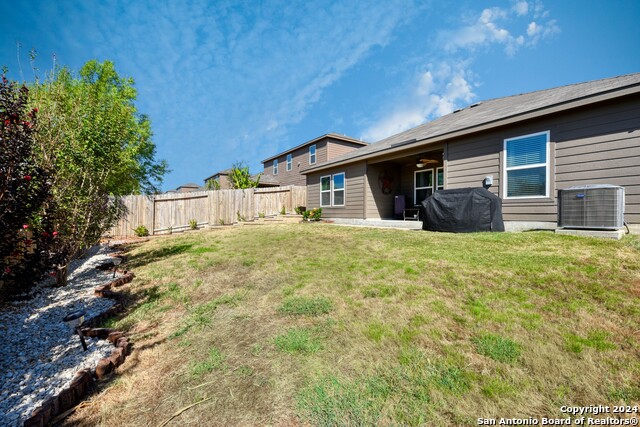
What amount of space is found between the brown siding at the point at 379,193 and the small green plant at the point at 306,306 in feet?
27.1

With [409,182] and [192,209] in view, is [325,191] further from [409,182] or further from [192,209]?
[192,209]

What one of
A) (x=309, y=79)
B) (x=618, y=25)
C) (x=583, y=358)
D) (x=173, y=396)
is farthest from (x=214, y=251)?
(x=309, y=79)

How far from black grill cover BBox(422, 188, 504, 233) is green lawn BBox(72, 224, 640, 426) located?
194 centimetres

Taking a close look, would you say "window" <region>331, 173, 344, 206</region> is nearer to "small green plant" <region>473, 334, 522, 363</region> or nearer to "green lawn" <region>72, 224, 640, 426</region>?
"green lawn" <region>72, 224, 640, 426</region>

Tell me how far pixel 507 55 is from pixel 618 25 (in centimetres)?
369

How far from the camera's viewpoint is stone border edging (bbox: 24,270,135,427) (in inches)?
69.2

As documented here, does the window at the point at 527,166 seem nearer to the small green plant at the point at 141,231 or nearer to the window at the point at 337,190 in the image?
the window at the point at 337,190

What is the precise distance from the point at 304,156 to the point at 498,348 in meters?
21.3

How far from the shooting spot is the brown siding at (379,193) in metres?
11.4

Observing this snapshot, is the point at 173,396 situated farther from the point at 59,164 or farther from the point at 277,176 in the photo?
the point at 277,176

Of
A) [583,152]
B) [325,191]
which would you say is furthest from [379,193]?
[583,152]

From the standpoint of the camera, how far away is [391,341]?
2375 mm

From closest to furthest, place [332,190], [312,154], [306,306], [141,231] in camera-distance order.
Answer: [306,306] → [141,231] → [332,190] → [312,154]

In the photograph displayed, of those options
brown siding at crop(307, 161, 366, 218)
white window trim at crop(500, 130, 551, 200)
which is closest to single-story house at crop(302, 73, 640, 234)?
white window trim at crop(500, 130, 551, 200)
